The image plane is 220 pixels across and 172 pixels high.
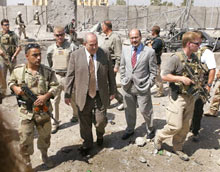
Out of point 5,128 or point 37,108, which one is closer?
point 5,128

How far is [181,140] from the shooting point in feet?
12.0

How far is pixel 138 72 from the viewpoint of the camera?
3.90 metres

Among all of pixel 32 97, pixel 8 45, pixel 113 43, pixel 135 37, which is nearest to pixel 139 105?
pixel 135 37

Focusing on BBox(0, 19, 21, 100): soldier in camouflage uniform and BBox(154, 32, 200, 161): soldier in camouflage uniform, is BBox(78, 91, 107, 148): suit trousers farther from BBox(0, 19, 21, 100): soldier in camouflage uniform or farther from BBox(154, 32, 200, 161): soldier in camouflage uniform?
BBox(0, 19, 21, 100): soldier in camouflage uniform

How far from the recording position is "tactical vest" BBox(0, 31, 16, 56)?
5.99 m

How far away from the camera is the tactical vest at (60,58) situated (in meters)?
4.39

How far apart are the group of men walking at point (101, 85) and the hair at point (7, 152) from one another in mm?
1934

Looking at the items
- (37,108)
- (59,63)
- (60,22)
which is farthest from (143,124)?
(60,22)

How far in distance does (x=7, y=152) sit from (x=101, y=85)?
2577mm

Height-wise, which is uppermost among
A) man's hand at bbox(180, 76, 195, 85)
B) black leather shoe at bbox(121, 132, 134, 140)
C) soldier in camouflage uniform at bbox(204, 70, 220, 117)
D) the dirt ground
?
man's hand at bbox(180, 76, 195, 85)

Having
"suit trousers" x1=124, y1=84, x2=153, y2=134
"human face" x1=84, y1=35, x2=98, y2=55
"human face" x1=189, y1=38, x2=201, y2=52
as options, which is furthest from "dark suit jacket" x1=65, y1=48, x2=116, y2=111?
"human face" x1=189, y1=38, x2=201, y2=52

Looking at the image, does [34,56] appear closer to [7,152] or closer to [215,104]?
[7,152]

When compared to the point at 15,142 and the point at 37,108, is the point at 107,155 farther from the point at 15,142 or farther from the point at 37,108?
the point at 15,142

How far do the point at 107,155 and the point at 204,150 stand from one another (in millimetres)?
1629
